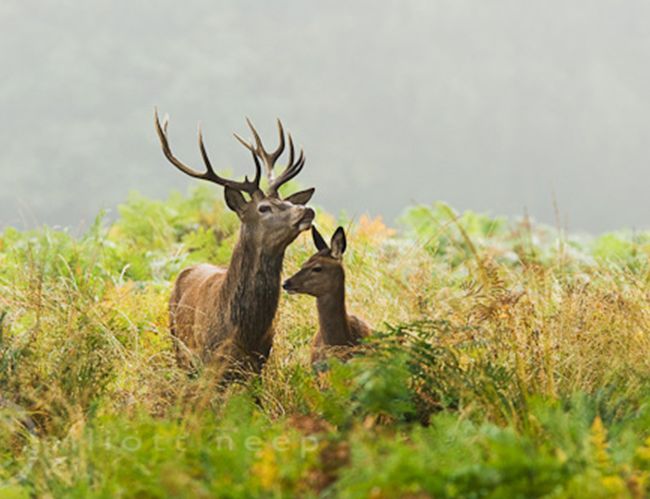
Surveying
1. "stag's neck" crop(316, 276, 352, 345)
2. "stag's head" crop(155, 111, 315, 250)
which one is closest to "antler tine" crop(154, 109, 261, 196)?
"stag's head" crop(155, 111, 315, 250)

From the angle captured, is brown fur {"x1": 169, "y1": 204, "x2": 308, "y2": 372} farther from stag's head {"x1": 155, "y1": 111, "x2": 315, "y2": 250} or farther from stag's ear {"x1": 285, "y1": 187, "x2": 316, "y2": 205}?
stag's ear {"x1": 285, "y1": 187, "x2": 316, "y2": 205}

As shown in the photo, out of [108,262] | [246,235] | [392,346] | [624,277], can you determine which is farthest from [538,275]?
[108,262]

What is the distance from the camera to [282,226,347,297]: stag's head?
6.43 m

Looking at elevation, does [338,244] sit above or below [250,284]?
above

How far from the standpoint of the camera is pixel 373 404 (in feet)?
14.3

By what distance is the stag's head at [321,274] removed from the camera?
6.43 meters

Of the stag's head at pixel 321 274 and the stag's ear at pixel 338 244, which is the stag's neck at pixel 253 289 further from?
the stag's ear at pixel 338 244

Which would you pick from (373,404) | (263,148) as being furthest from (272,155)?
(373,404)

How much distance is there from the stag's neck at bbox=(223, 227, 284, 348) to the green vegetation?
311mm

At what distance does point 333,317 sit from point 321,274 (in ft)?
0.97

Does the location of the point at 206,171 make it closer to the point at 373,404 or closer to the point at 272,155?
the point at 272,155

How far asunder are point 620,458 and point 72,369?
10.5 ft

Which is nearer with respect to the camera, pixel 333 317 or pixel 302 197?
pixel 333 317

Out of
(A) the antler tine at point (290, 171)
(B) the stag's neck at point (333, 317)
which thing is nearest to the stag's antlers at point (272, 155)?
(A) the antler tine at point (290, 171)
